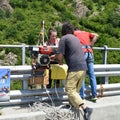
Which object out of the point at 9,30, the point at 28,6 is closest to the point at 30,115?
the point at 9,30

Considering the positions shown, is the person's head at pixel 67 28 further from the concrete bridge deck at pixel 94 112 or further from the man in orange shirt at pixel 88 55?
the concrete bridge deck at pixel 94 112

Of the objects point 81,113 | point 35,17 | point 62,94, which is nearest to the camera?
point 81,113

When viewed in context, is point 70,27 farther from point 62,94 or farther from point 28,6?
point 28,6

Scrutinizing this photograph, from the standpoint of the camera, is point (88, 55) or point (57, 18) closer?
point (88, 55)

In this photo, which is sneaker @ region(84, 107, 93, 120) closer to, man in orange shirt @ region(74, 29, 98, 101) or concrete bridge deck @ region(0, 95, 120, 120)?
concrete bridge deck @ region(0, 95, 120, 120)

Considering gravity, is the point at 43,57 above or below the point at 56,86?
above

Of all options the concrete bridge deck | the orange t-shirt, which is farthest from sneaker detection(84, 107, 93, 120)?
the orange t-shirt

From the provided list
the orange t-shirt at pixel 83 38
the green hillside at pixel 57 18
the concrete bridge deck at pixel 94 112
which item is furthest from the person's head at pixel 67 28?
the green hillside at pixel 57 18

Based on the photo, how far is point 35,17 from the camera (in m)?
58.2

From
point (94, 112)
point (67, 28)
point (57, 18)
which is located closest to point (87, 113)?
point (94, 112)

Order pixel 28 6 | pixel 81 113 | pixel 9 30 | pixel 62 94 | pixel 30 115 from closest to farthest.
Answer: pixel 30 115
pixel 81 113
pixel 62 94
pixel 9 30
pixel 28 6

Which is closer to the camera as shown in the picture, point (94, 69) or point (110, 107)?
point (110, 107)

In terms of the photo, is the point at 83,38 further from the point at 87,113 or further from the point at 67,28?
the point at 87,113

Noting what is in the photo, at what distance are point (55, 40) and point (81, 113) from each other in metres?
1.83
